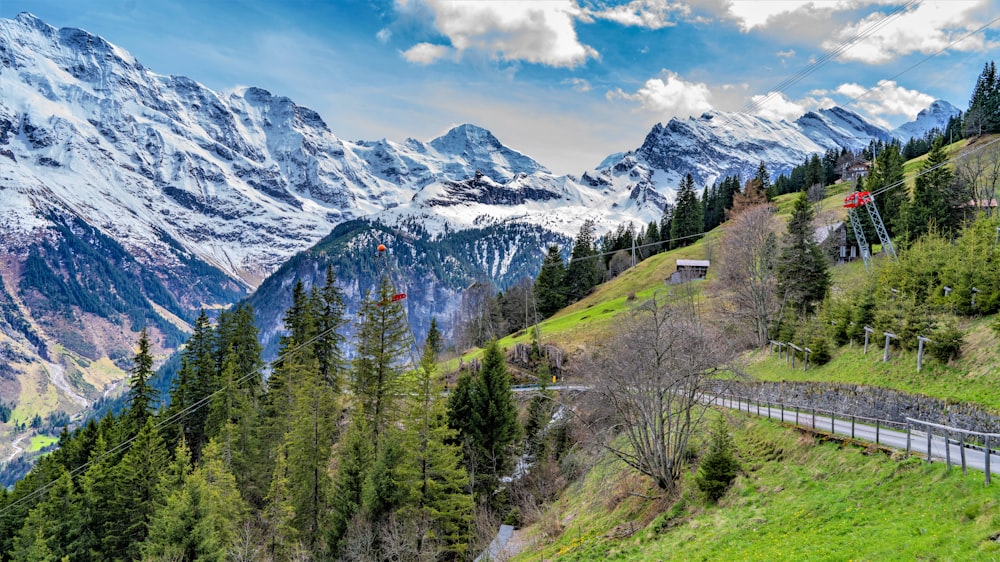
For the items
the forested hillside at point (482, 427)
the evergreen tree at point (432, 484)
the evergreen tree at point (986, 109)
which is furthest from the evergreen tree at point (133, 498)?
the evergreen tree at point (986, 109)

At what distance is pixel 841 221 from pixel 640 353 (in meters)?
70.9

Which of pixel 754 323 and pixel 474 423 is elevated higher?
pixel 754 323

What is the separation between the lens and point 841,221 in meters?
82.4

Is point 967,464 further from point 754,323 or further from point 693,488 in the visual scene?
point 754,323

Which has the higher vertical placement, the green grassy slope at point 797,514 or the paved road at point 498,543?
the green grassy slope at point 797,514

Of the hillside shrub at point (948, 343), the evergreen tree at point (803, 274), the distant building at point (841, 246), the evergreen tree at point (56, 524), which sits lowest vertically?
the evergreen tree at point (56, 524)

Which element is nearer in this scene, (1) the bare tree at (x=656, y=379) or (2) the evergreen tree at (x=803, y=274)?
(1) the bare tree at (x=656, y=379)

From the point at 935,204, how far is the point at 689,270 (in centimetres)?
3748

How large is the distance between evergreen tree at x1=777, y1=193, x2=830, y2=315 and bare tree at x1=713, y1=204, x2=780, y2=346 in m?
1.18

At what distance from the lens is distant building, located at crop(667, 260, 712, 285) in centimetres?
9188

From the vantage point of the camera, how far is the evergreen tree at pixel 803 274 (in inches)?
1976

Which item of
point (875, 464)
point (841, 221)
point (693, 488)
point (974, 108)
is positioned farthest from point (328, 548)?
point (974, 108)

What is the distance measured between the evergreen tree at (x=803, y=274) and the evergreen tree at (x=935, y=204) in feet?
55.6

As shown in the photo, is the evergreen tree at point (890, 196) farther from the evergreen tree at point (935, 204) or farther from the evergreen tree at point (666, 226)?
the evergreen tree at point (666, 226)
